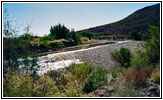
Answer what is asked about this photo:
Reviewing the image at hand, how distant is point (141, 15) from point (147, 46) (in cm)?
2830

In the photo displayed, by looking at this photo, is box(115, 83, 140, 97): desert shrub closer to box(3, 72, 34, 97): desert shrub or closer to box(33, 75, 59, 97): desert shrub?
box(33, 75, 59, 97): desert shrub

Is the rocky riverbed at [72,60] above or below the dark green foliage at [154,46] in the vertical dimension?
below

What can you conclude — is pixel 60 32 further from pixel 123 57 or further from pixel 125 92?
pixel 125 92

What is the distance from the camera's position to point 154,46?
465cm

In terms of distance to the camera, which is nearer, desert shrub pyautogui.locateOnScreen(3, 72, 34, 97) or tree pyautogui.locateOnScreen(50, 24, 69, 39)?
desert shrub pyautogui.locateOnScreen(3, 72, 34, 97)

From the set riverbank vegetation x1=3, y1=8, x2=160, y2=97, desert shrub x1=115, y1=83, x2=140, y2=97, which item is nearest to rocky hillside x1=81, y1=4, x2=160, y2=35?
riverbank vegetation x1=3, y1=8, x2=160, y2=97

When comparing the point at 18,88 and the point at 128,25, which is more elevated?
the point at 128,25

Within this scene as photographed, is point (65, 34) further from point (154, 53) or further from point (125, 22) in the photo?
point (125, 22)

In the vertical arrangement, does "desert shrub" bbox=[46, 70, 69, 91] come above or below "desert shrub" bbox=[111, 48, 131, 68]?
below

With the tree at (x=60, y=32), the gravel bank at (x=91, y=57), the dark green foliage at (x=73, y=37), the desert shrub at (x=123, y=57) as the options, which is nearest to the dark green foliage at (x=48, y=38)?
the tree at (x=60, y=32)

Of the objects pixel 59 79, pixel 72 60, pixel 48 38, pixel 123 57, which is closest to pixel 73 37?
pixel 48 38

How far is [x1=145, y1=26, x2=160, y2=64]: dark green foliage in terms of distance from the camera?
4.40 metres

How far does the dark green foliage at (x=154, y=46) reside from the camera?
4396 millimetres

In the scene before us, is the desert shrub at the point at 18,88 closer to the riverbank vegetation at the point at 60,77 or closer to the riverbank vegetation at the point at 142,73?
the riverbank vegetation at the point at 60,77
